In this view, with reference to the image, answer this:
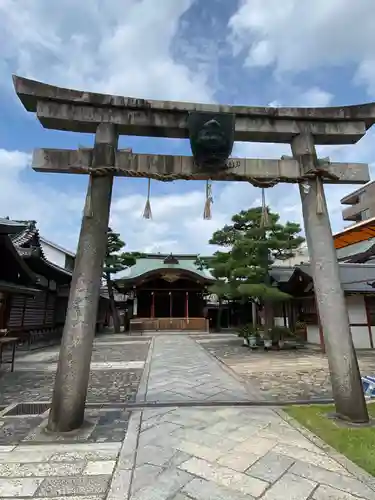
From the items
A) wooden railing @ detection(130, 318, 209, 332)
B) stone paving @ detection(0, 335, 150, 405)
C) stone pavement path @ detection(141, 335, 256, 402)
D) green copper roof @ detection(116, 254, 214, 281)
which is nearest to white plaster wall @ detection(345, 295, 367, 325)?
stone pavement path @ detection(141, 335, 256, 402)

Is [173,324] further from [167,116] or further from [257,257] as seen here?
[167,116]

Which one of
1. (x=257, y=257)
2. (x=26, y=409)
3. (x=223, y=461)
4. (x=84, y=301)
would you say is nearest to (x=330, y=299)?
(x=223, y=461)

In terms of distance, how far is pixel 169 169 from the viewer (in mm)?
4887

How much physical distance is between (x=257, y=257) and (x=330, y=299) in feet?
34.6

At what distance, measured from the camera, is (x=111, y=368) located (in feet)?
31.3

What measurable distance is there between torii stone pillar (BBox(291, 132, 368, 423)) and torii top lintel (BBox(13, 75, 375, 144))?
350 millimetres

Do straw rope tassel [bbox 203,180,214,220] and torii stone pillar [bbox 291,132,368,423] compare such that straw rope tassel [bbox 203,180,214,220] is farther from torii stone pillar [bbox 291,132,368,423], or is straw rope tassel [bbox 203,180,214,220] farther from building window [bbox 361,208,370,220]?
building window [bbox 361,208,370,220]

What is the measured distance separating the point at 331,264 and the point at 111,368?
7.38 metres

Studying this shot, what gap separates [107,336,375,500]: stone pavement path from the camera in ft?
8.74

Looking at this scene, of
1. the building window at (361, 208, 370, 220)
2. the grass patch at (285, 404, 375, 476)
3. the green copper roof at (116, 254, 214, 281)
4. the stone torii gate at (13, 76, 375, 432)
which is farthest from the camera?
the building window at (361, 208, 370, 220)

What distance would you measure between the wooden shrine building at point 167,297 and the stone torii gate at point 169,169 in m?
20.9

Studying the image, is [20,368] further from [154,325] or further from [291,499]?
[154,325]

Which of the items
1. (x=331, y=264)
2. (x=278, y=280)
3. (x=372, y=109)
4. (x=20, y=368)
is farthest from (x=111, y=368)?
(x=278, y=280)

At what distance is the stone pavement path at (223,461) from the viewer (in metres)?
2.66
